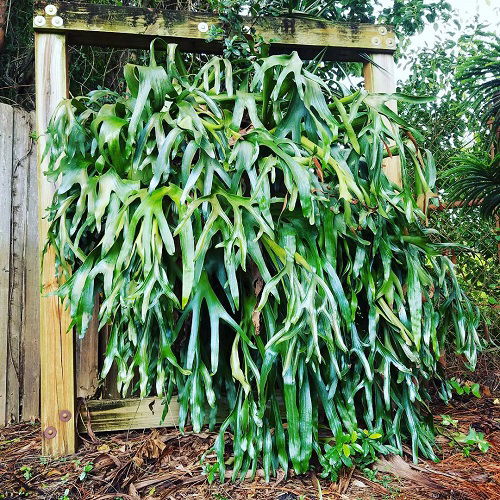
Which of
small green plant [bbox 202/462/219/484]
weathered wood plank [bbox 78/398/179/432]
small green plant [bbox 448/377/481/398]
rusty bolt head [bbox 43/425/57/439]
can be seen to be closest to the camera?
small green plant [bbox 202/462/219/484]

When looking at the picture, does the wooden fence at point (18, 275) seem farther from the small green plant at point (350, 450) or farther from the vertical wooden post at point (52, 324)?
the small green plant at point (350, 450)

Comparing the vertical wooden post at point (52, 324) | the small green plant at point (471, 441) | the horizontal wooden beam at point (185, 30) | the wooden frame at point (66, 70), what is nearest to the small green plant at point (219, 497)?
the wooden frame at point (66, 70)

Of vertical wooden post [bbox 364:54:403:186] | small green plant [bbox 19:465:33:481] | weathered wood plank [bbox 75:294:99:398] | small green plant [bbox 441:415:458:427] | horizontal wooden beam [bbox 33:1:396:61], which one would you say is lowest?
small green plant [bbox 19:465:33:481]

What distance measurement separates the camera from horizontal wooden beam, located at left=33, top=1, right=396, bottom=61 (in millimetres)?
1933

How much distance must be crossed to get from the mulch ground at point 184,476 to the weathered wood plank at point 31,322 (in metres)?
0.26

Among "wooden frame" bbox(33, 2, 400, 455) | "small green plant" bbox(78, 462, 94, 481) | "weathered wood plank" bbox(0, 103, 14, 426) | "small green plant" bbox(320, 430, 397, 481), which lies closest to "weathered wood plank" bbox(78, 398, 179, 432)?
"wooden frame" bbox(33, 2, 400, 455)

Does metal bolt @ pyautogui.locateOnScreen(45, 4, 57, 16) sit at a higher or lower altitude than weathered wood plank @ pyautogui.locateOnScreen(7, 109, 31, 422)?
higher

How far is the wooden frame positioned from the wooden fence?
35 cm

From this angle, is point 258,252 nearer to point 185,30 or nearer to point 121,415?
point 121,415

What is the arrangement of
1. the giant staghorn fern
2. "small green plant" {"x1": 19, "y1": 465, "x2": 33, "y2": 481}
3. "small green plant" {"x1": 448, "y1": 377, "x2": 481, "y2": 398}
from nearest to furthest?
1. the giant staghorn fern
2. "small green plant" {"x1": 19, "y1": 465, "x2": 33, "y2": 481}
3. "small green plant" {"x1": 448, "y1": 377, "x2": 481, "y2": 398}

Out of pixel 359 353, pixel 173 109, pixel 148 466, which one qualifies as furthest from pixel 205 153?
pixel 148 466

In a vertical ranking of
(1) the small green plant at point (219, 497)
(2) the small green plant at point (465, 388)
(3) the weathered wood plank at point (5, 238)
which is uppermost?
(3) the weathered wood plank at point (5, 238)

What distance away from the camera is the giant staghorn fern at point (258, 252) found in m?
1.47

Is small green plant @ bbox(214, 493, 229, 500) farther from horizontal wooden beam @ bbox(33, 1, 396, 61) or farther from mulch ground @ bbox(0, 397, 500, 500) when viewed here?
horizontal wooden beam @ bbox(33, 1, 396, 61)
